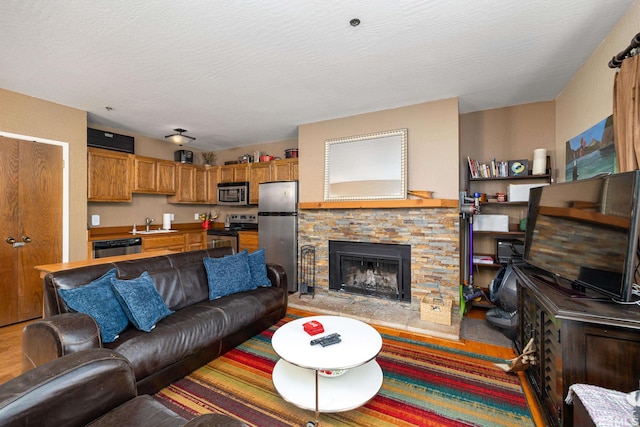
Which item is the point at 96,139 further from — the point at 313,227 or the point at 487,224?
the point at 487,224

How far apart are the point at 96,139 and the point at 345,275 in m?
4.16

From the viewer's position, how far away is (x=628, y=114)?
1.61 metres

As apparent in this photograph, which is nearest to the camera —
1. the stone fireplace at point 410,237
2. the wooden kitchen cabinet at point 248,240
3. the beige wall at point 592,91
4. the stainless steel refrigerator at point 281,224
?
the beige wall at point 592,91

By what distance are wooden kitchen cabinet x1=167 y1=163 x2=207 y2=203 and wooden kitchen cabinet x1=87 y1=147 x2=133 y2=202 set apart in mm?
852

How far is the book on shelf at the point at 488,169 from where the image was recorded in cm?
336

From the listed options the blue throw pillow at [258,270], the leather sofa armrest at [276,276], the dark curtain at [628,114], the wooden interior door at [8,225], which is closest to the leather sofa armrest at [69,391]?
the blue throw pillow at [258,270]

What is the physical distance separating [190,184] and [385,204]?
13.0 ft

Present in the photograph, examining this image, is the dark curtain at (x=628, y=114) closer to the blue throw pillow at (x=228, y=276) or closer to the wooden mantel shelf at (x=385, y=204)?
the wooden mantel shelf at (x=385, y=204)

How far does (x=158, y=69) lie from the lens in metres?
2.55

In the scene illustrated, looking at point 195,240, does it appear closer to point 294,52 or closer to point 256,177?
point 256,177

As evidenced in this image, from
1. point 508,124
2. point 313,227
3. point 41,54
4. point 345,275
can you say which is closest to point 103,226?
point 41,54

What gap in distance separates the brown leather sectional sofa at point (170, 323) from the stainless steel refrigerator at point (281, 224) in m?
1.12

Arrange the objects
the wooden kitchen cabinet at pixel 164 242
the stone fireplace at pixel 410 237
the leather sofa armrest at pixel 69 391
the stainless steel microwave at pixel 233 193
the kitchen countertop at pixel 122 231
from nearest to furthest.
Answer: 1. the leather sofa armrest at pixel 69 391
2. the stone fireplace at pixel 410 237
3. the kitchen countertop at pixel 122 231
4. the wooden kitchen cabinet at pixel 164 242
5. the stainless steel microwave at pixel 233 193

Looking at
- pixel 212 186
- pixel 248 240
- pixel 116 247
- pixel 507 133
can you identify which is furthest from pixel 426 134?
pixel 116 247
